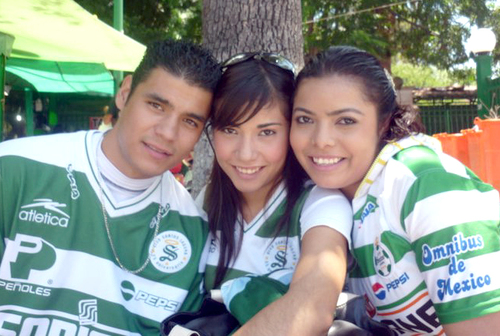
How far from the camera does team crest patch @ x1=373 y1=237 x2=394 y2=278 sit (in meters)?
1.93

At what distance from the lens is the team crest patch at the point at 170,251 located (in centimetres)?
240

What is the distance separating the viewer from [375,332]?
1832 millimetres

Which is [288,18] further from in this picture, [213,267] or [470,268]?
[470,268]

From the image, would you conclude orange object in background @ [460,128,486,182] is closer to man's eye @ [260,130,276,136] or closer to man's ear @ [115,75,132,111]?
man's eye @ [260,130,276,136]

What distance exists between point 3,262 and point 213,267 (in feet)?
2.75

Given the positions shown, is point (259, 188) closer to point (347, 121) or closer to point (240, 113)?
point (240, 113)

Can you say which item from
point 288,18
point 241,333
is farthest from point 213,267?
point 288,18

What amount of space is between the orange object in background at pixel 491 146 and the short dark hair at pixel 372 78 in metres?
4.58

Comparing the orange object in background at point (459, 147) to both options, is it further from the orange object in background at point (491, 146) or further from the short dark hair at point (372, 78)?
the short dark hair at point (372, 78)

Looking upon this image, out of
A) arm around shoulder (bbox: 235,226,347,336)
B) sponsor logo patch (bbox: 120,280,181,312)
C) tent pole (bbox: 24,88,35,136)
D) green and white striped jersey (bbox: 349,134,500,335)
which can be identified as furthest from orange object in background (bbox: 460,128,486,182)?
tent pole (bbox: 24,88,35,136)

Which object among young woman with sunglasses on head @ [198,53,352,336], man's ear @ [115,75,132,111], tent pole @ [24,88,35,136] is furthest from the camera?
tent pole @ [24,88,35,136]

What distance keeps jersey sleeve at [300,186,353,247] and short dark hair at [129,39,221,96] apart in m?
0.69

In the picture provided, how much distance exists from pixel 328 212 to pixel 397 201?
30 centimetres

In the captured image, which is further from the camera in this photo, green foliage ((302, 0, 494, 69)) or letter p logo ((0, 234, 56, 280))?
green foliage ((302, 0, 494, 69))
